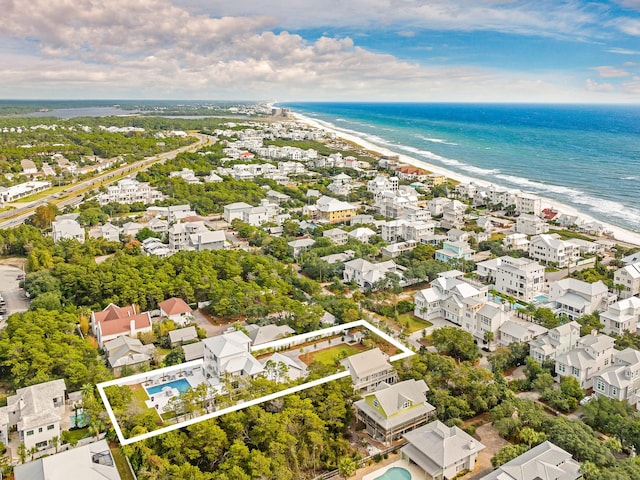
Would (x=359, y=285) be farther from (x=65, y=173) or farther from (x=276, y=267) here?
(x=65, y=173)

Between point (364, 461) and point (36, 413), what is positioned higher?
point (36, 413)

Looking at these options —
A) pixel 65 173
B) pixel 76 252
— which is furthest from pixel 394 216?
pixel 65 173

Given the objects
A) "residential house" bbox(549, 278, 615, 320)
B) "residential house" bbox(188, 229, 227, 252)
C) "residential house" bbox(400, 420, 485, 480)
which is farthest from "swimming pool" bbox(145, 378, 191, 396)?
"residential house" bbox(549, 278, 615, 320)

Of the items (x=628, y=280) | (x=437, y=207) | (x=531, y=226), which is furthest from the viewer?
(x=437, y=207)

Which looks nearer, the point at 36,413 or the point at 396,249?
the point at 36,413

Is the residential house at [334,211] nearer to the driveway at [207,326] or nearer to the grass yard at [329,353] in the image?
the driveway at [207,326]

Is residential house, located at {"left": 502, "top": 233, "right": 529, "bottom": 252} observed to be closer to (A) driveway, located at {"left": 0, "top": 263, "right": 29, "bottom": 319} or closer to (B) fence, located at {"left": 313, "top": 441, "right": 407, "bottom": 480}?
(B) fence, located at {"left": 313, "top": 441, "right": 407, "bottom": 480}

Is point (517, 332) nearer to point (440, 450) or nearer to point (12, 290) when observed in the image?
point (440, 450)

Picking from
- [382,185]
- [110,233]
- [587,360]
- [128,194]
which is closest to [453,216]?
[382,185]
